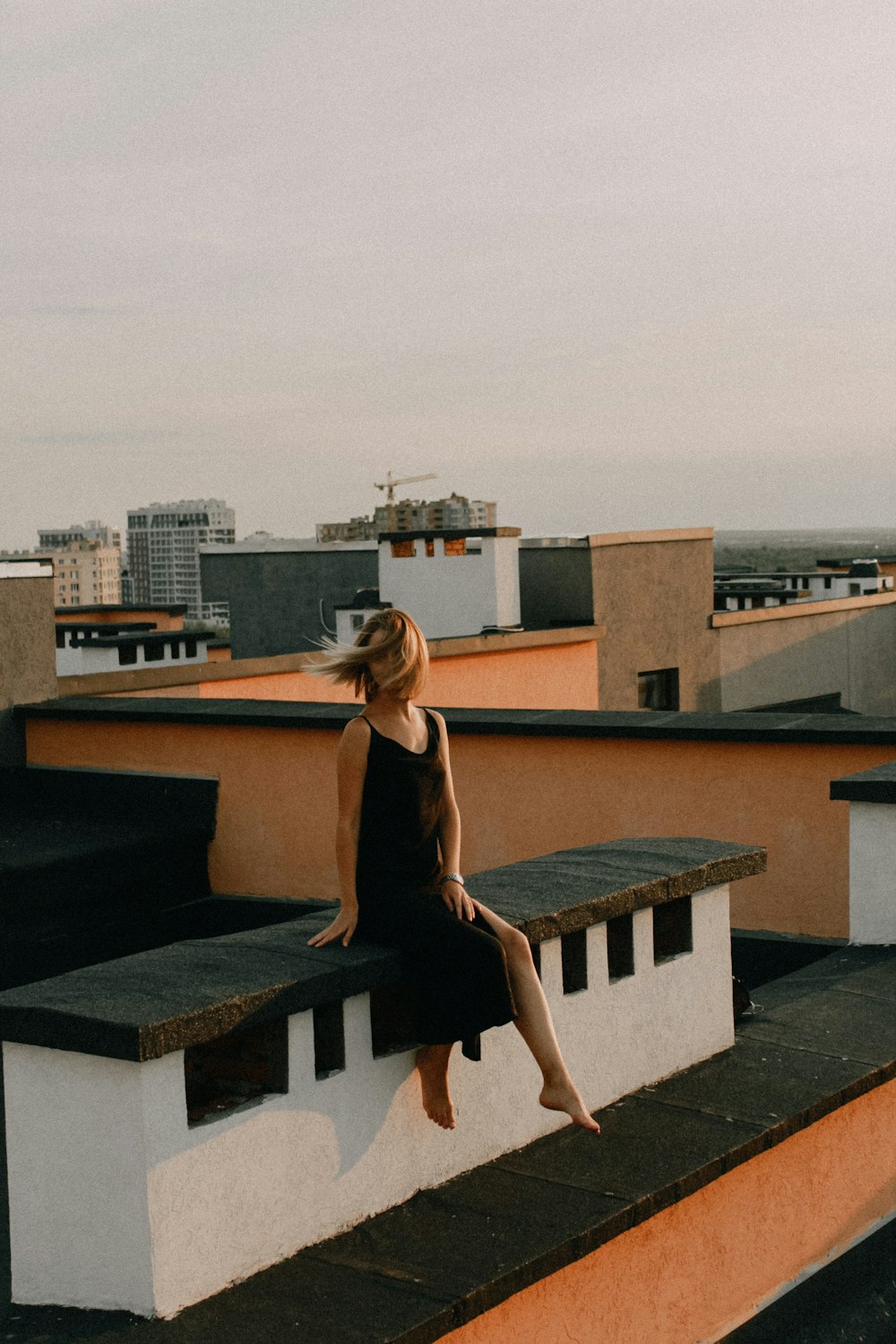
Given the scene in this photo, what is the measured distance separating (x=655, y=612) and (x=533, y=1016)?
24063 millimetres

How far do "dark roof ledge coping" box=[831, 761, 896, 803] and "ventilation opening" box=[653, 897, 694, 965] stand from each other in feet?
4.35

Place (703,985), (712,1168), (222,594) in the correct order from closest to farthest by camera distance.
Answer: (712,1168) < (703,985) < (222,594)

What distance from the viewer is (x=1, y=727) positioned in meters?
10.6

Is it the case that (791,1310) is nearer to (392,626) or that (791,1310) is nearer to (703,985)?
(703,985)

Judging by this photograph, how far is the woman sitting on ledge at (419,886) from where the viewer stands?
347 cm

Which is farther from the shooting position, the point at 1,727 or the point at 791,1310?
the point at 1,727

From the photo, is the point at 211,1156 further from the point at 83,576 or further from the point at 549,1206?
the point at 83,576

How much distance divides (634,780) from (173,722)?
3.44 metres

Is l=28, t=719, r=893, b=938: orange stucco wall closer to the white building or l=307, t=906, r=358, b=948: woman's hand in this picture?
l=307, t=906, r=358, b=948: woman's hand

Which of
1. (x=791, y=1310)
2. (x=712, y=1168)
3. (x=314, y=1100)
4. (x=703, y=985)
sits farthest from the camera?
(x=703, y=985)

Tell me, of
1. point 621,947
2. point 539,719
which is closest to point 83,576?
point 539,719

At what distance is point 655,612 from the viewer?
27266 mm

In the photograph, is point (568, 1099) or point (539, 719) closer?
point (568, 1099)

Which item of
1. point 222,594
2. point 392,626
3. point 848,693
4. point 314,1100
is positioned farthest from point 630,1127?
point 222,594
